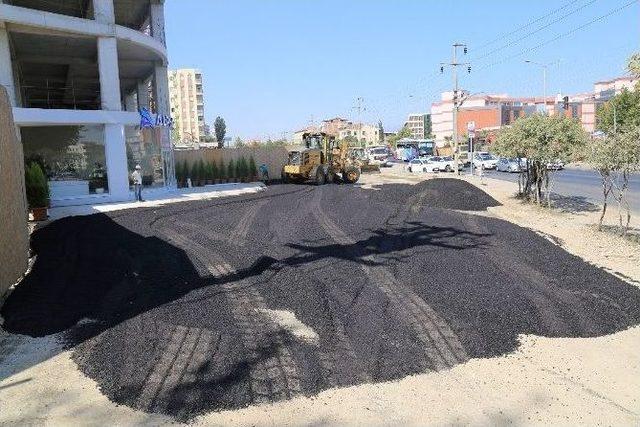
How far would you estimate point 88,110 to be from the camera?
20438 millimetres

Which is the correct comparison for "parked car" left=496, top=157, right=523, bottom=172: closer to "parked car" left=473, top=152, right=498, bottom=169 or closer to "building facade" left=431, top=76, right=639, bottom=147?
"parked car" left=473, top=152, right=498, bottom=169

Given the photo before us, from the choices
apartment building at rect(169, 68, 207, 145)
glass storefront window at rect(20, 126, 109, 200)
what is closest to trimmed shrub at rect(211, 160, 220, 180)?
glass storefront window at rect(20, 126, 109, 200)

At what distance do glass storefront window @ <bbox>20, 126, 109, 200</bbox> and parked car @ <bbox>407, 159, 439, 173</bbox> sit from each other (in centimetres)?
2590

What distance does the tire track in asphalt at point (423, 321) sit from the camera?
586 centimetres


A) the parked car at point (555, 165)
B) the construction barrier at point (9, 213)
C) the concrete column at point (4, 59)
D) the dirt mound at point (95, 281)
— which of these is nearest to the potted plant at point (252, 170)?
the concrete column at point (4, 59)

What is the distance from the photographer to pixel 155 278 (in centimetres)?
874

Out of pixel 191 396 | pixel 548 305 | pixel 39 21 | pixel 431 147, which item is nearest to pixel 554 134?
pixel 548 305

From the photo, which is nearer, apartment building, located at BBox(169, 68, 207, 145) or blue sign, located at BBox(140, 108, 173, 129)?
blue sign, located at BBox(140, 108, 173, 129)

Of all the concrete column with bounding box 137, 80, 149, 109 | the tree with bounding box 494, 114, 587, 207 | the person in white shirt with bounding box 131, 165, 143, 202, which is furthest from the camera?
the concrete column with bounding box 137, 80, 149, 109

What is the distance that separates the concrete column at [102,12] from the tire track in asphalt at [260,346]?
1597 centimetres

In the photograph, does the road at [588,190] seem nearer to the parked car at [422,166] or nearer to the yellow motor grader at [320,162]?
the yellow motor grader at [320,162]

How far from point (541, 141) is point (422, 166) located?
24.1 m

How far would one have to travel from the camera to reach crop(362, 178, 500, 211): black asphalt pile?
1881 centimetres

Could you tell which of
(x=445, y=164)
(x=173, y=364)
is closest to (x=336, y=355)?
(x=173, y=364)
